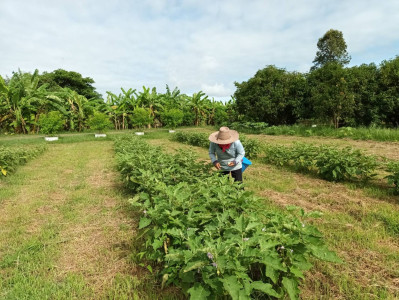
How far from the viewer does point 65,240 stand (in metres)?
3.41

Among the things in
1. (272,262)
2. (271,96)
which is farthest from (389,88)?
(272,262)

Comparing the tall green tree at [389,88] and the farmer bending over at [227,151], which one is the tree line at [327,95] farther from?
the farmer bending over at [227,151]

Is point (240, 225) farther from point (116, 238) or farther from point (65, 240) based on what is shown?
point (65, 240)

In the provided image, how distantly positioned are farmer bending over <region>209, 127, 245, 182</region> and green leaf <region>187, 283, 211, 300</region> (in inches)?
107

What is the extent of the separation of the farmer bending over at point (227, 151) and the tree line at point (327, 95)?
36.2 feet

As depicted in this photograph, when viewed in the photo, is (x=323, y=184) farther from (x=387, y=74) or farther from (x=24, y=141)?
(x=24, y=141)

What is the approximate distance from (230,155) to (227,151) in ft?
0.35

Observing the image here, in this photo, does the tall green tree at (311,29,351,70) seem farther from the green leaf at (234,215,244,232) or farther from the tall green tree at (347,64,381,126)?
the green leaf at (234,215,244,232)

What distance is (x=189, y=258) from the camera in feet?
6.21

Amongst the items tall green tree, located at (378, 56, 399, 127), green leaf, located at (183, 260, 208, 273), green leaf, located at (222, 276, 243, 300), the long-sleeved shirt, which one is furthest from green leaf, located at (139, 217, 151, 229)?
tall green tree, located at (378, 56, 399, 127)

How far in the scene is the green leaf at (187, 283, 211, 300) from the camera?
1.74m

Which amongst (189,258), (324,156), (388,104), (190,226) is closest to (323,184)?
(324,156)

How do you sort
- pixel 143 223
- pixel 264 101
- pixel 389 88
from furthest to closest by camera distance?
1. pixel 264 101
2. pixel 389 88
3. pixel 143 223

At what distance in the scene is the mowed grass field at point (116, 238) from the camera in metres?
2.39
